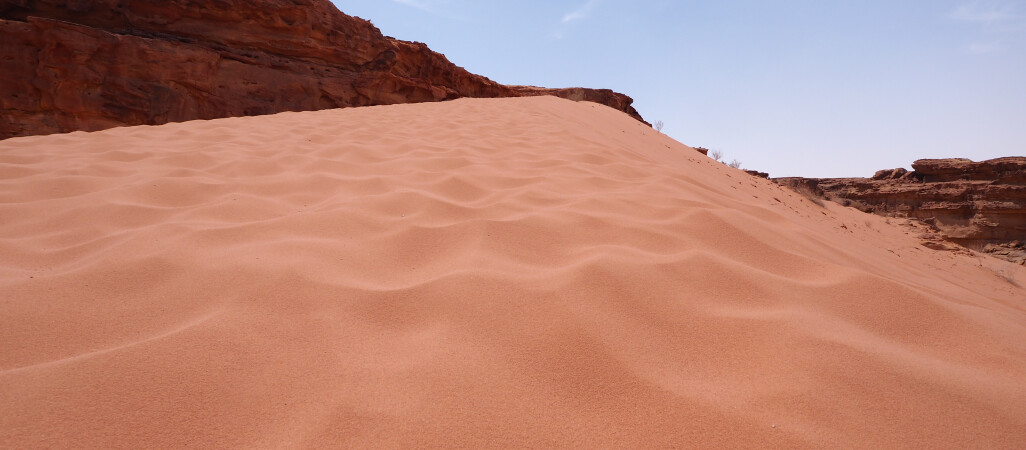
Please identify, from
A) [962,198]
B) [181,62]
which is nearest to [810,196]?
[962,198]

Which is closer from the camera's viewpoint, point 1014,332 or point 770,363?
point 770,363

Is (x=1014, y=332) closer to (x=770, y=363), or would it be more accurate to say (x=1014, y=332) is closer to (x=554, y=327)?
(x=770, y=363)

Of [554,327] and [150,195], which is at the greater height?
[554,327]

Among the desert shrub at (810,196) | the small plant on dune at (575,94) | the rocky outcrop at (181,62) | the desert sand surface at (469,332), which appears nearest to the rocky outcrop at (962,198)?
the desert shrub at (810,196)

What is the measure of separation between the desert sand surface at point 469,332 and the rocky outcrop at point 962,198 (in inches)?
452

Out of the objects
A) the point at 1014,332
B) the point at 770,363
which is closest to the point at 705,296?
the point at 770,363

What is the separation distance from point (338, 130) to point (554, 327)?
3849mm

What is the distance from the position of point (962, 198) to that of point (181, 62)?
19123 millimetres

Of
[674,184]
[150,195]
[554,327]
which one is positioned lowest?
[150,195]

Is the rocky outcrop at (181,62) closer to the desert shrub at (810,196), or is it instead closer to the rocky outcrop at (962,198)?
the desert shrub at (810,196)

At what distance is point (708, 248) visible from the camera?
5.08 feet

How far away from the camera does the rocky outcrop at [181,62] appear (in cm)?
917

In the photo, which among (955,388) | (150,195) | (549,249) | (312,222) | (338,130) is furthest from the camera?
(338,130)

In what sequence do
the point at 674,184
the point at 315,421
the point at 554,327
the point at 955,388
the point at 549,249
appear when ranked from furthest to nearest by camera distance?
the point at 674,184 < the point at 549,249 < the point at 554,327 < the point at 955,388 < the point at 315,421
